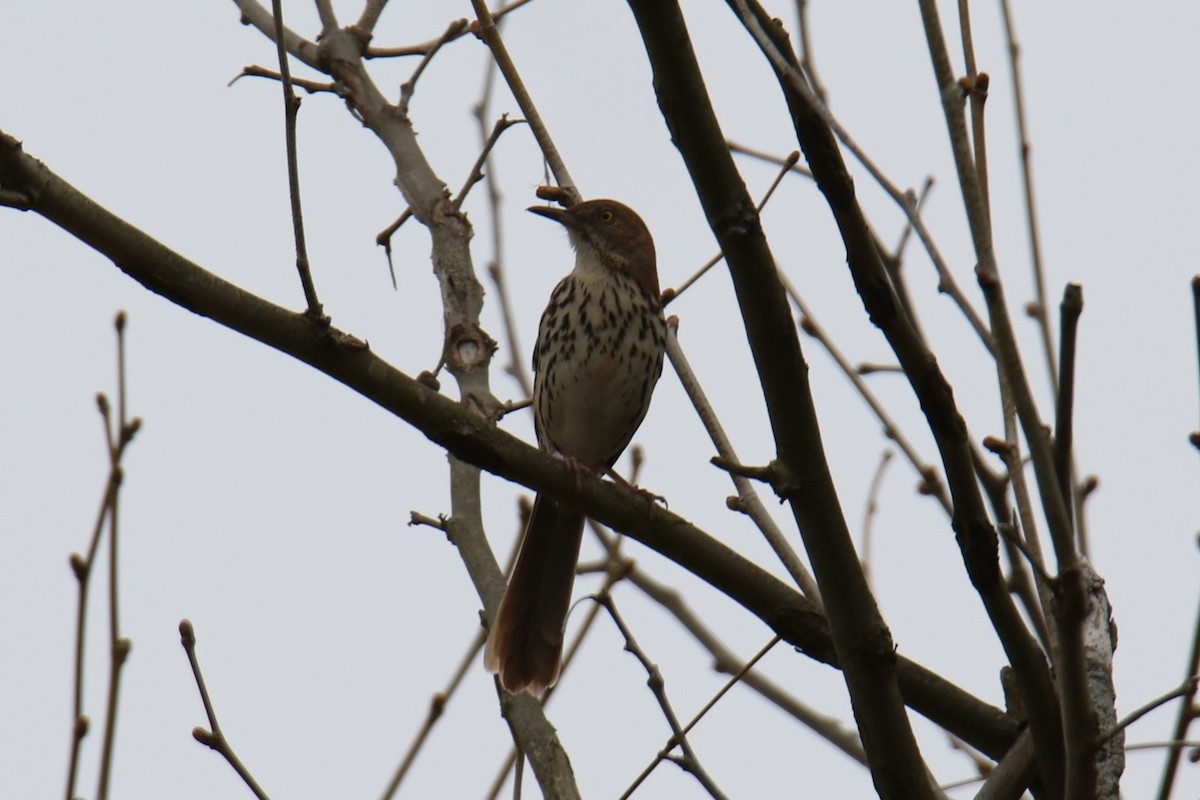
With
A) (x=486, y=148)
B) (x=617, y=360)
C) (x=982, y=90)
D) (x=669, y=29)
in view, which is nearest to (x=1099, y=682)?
(x=982, y=90)

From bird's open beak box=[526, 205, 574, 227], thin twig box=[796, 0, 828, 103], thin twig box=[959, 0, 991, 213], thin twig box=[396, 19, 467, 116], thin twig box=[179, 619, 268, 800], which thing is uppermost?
bird's open beak box=[526, 205, 574, 227]

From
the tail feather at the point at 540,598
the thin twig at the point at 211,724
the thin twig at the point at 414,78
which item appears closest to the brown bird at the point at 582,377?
the tail feather at the point at 540,598

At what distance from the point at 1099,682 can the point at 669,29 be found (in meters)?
1.24

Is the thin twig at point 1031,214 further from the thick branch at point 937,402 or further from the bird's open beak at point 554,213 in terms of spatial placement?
the bird's open beak at point 554,213

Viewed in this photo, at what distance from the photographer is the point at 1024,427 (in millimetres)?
1933

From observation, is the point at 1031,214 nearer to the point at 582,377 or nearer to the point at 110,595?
the point at 110,595

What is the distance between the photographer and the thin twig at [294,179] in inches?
99.7

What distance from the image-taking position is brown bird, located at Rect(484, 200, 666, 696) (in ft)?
17.2

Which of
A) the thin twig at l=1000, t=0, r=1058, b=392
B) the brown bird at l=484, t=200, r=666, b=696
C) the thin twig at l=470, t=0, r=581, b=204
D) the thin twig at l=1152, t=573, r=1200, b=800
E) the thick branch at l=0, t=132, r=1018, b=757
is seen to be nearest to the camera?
the thin twig at l=1152, t=573, r=1200, b=800

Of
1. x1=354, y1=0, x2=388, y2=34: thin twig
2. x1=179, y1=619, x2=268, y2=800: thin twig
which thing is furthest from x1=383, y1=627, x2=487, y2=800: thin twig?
x1=354, y1=0, x2=388, y2=34: thin twig

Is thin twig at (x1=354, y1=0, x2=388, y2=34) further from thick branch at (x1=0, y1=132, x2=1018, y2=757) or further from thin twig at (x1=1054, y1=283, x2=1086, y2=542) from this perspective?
thin twig at (x1=1054, y1=283, x2=1086, y2=542)

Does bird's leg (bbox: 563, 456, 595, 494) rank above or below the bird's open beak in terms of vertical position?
below

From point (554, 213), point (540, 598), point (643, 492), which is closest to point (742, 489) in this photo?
point (643, 492)

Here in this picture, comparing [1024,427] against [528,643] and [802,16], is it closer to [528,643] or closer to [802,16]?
[802,16]
